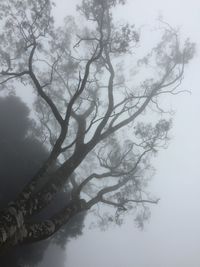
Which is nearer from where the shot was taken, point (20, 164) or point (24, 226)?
point (24, 226)

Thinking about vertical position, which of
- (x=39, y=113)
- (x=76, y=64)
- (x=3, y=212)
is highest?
(x=76, y=64)

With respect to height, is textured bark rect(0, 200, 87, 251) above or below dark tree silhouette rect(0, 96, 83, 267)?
below

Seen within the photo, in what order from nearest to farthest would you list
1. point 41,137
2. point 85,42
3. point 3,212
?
point 3,212
point 85,42
point 41,137

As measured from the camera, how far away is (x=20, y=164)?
76.6 ft

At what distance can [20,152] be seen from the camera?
24500 mm

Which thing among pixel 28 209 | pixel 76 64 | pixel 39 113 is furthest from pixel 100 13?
pixel 28 209

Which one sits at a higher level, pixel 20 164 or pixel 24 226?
pixel 20 164

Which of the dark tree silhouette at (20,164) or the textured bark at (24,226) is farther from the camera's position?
the dark tree silhouette at (20,164)

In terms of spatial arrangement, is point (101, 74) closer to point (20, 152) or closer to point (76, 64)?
point (76, 64)

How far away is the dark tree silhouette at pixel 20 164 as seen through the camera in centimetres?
2134

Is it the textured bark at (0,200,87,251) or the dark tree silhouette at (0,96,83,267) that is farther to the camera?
the dark tree silhouette at (0,96,83,267)

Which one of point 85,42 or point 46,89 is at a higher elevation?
point 85,42

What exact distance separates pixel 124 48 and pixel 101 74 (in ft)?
19.0

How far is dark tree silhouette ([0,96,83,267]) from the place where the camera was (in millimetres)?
21344
